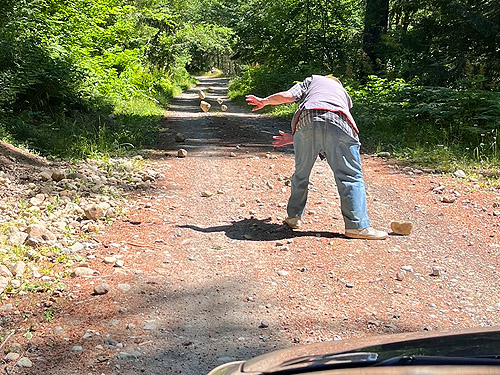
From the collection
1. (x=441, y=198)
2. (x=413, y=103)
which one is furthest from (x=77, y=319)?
(x=413, y=103)

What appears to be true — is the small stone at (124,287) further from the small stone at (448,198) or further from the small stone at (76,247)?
the small stone at (448,198)

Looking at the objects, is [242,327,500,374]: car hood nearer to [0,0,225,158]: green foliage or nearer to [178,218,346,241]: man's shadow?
[178,218,346,241]: man's shadow

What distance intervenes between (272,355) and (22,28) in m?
12.3

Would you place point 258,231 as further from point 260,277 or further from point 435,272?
point 435,272

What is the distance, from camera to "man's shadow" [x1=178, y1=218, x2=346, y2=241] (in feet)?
Answer: 19.4

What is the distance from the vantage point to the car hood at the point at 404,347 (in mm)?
1697

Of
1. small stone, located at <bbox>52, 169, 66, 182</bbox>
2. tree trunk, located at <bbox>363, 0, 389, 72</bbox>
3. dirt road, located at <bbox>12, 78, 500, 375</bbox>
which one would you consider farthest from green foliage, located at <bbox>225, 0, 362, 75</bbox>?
small stone, located at <bbox>52, 169, 66, 182</bbox>

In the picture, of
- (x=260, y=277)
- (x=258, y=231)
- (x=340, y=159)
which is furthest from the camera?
(x=258, y=231)

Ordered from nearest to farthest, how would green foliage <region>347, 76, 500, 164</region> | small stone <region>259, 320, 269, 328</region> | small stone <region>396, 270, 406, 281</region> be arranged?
small stone <region>259, 320, 269, 328</region>, small stone <region>396, 270, 406, 281</region>, green foliage <region>347, 76, 500, 164</region>

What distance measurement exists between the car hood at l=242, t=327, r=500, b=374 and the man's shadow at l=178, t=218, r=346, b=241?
3.85 meters

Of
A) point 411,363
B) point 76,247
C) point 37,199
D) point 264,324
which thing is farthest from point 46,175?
point 411,363

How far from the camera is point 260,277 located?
484 centimetres

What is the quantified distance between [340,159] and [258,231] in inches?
49.9

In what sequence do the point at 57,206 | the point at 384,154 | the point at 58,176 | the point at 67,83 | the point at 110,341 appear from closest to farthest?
the point at 110,341 < the point at 57,206 < the point at 58,176 < the point at 384,154 < the point at 67,83
